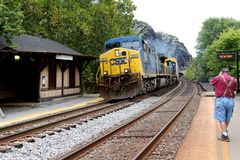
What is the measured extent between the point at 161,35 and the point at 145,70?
101 meters

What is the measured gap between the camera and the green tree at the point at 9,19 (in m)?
16.7

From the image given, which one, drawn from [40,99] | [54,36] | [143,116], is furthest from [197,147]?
[54,36]

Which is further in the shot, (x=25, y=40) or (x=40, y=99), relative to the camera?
(x=25, y=40)

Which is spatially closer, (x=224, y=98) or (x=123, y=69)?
(x=224, y=98)

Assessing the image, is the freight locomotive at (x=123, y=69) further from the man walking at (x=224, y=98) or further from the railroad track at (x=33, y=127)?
the man walking at (x=224, y=98)

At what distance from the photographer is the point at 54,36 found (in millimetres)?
36031

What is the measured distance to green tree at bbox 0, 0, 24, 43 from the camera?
16.7 meters

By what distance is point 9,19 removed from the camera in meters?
17.5

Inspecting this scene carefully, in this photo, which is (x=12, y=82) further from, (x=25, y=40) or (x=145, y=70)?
(x=145, y=70)

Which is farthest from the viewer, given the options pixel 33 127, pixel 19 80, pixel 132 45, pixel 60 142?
pixel 132 45

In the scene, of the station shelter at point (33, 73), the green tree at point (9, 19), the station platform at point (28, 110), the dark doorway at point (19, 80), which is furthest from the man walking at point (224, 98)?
the dark doorway at point (19, 80)

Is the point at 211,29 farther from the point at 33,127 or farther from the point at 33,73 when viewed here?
the point at 33,127

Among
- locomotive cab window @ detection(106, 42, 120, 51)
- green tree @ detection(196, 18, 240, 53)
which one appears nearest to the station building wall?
locomotive cab window @ detection(106, 42, 120, 51)

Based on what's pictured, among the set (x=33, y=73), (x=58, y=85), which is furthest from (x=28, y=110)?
(x=58, y=85)
